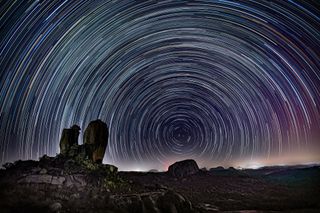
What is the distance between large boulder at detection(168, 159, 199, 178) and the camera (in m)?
49.5

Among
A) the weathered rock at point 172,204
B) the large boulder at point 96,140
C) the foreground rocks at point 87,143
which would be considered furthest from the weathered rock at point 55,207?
the large boulder at point 96,140

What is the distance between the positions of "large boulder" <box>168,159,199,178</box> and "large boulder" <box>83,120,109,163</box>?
20.7m

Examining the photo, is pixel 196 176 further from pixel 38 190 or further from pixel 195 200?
pixel 38 190

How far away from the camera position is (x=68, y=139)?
30609 millimetres

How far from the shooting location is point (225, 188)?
124ft

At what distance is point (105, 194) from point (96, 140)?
10.2 m

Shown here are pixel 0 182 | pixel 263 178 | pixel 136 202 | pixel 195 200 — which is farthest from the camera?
pixel 263 178

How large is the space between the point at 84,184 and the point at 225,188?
20.9 meters

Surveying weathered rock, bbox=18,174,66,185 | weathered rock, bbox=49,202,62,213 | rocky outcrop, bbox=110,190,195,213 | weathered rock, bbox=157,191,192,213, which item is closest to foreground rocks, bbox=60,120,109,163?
weathered rock, bbox=18,174,66,185

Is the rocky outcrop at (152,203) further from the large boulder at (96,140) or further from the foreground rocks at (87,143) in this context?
the large boulder at (96,140)

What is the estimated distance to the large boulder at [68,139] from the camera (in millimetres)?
29880

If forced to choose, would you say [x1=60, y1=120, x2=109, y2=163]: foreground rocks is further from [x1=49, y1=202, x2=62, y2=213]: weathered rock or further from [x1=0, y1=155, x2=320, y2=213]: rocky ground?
[x1=49, y1=202, x2=62, y2=213]: weathered rock

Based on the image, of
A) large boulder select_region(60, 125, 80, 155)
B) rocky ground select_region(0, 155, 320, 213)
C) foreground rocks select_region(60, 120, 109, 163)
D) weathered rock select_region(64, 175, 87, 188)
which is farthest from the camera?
large boulder select_region(60, 125, 80, 155)

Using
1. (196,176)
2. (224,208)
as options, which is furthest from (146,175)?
(224,208)
